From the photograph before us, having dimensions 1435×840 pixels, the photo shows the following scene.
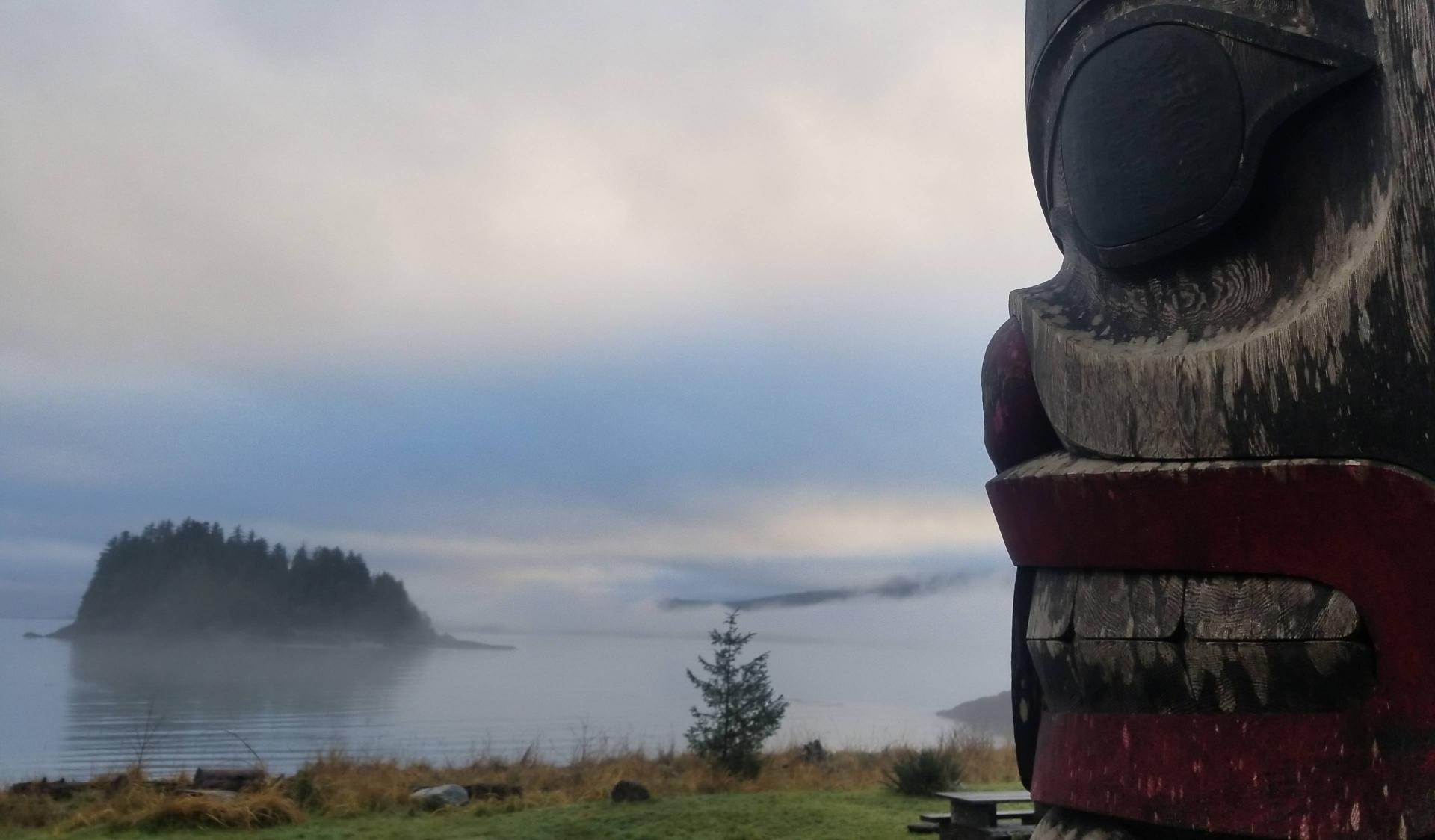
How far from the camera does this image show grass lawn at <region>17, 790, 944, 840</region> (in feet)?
20.0

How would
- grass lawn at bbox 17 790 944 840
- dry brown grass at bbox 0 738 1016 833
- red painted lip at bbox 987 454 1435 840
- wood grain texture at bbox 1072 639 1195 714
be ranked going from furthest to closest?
1. dry brown grass at bbox 0 738 1016 833
2. grass lawn at bbox 17 790 944 840
3. wood grain texture at bbox 1072 639 1195 714
4. red painted lip at bbox 987 454 1435 840

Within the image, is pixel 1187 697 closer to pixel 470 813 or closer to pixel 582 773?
pixel 470 813

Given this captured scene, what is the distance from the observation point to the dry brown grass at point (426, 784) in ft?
21.0

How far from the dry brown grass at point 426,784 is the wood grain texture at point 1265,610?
6.38 meters

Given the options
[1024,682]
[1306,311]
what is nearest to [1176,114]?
[1306,311]

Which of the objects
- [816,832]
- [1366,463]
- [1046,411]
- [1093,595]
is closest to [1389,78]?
[1366,463]

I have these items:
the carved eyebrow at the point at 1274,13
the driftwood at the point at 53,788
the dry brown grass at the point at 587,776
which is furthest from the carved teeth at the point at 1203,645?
the driftwood at the point at 53,788

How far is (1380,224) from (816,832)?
5.42 m

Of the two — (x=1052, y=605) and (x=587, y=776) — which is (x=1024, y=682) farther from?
(x=587, y=776)

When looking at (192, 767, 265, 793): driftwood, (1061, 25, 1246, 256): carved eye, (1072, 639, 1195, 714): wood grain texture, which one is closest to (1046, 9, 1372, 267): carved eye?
(1061, 25, 1246, 256): carved eye

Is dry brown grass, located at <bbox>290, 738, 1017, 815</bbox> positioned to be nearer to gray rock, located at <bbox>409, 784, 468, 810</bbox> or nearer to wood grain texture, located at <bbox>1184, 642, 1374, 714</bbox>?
gray rock, located at <bbox>409, 784, 468, 810</bbox>

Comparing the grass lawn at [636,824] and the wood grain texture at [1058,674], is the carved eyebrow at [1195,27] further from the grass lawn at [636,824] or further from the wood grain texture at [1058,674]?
the grass lawn at [636,824]

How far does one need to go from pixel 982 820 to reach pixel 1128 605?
453 cm

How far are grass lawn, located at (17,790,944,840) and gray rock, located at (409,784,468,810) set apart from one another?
295 millimetres
